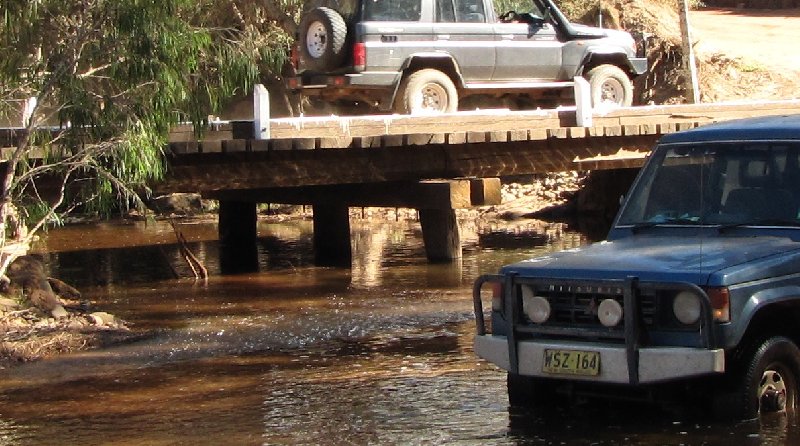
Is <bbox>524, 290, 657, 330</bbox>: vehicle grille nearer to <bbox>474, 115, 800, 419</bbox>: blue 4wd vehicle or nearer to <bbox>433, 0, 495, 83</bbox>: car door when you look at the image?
<bbox>474, 115, 800, 419</bbox>: blue 4wd vehicle

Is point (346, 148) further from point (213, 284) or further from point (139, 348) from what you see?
point (139, 348)

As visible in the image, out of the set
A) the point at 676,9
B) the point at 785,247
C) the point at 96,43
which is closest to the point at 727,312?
the point at 785,247

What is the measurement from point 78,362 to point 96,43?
10.2ft

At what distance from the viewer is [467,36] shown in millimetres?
17969

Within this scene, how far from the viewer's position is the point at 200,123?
13977mm

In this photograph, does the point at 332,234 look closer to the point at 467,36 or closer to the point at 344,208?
the point at 344,208

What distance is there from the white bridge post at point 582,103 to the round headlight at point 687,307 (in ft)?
34.2

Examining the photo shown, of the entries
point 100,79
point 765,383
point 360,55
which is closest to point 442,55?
point 360,55

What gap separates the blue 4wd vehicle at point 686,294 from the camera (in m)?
7.15

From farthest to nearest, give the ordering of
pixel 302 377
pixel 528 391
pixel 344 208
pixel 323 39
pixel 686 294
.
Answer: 1. pixel 344 208
2. pixel 323 39
3. pixel 302 377
4. pixel 528 391
5. pixel 686 294

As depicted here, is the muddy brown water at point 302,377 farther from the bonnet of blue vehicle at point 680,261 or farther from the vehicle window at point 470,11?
the vehicle window at point 470,11

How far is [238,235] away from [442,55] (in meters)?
5.09

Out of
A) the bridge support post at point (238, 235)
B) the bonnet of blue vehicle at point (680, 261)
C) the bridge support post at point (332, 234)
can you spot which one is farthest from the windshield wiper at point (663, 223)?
the bridge support post at point (238, 235)

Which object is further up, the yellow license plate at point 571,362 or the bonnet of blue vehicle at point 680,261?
the bonnet of blue vehicle at point 680,261
